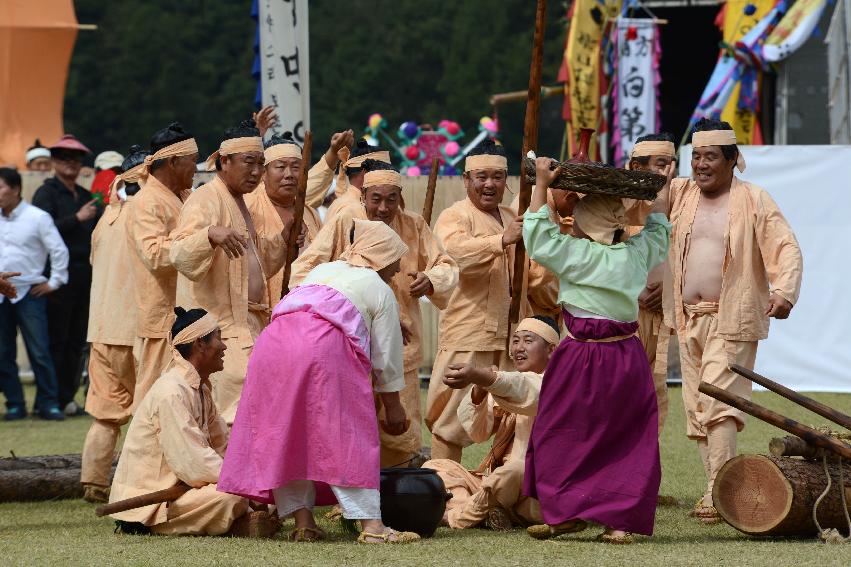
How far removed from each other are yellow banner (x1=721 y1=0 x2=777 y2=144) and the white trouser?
1280 cm

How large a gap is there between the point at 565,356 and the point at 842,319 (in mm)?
6966

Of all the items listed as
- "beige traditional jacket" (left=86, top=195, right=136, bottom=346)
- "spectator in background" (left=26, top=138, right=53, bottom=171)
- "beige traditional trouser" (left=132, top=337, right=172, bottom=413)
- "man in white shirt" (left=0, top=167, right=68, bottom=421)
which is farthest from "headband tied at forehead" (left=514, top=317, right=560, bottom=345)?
"spectator in background" (left=26, top=138, right=53, bottom=171)

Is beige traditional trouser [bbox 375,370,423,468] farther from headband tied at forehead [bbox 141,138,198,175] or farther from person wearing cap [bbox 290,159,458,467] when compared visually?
headband tied at forehead [bbox 141,138,198,175]

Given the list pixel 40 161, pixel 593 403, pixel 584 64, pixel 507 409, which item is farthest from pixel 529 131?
pixel 584 64

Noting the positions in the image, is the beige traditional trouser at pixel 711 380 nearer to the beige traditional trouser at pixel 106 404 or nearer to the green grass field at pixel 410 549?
the green grass field at pixel 410 549

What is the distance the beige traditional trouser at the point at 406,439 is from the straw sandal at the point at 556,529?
133 centimetres

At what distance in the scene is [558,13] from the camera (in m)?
34.5

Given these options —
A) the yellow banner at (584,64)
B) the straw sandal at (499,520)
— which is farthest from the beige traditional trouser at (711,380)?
the yellow banner at (584,64)

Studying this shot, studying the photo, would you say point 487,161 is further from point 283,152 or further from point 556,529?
point 556,529

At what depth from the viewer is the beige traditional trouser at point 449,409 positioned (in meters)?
8.35

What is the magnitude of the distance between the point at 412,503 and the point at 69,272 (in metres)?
6.43

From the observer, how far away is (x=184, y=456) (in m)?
6.94

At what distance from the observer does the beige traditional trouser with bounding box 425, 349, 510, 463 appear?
8.35 m

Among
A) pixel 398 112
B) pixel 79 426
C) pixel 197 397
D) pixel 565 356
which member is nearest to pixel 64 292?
pixel 79 426
